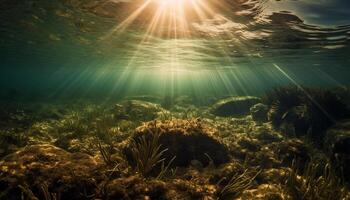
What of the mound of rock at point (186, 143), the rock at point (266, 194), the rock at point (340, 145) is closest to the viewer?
the rock at point (266, 194)

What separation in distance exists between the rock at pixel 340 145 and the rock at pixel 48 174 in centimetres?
757

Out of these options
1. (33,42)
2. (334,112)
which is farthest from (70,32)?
(334,112)

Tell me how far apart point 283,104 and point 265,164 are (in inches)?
392

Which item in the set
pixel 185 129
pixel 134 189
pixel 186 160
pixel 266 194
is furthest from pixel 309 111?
pixel 134 189

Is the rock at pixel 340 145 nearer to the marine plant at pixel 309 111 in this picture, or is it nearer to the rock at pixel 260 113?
the marine plant at pixel 309 111

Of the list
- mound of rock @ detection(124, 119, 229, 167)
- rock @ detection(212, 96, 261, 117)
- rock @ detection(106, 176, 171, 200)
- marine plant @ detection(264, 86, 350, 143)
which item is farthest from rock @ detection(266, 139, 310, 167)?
rock @ detection(212, 96, 261, 117)

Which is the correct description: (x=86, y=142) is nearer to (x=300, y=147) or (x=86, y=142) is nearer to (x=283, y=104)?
(x=300, y=147)

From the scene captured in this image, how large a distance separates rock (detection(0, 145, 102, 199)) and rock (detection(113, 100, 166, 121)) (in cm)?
1162

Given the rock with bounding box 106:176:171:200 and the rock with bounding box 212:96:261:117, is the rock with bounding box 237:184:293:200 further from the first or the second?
the rock with bounding box 212:96:261:117

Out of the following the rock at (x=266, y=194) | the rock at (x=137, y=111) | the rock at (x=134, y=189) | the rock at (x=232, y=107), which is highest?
the rock at (x=134, y=189)

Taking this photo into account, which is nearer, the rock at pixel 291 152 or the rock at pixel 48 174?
the rock at pixel 48 174

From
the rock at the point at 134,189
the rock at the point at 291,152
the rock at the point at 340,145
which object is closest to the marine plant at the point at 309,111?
the rock at the point at 340,145

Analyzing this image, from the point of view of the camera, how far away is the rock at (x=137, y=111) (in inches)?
727

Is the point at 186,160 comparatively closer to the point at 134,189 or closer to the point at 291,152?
the point at 134,189
